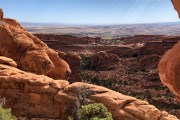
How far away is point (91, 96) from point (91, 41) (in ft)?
383

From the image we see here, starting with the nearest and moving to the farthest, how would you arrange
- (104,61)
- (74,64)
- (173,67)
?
(173,67) → (74,64) → (104,61)

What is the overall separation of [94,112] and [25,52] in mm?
12709

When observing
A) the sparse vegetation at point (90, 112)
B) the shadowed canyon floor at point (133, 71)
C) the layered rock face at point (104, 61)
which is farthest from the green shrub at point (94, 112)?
the layered rock face at point (104, 61)

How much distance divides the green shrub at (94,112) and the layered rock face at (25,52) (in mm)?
10394

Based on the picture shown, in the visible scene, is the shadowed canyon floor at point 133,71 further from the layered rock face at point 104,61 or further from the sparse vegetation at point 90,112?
the sparse vegetation at point 90,112

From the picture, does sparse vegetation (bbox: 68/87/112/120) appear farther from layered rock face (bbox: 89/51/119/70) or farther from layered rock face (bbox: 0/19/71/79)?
layered rock face (bbox: 89/51/119/70)

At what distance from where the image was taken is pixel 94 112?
17.5 metres

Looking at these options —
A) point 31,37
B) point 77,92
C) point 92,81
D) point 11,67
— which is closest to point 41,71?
point 11,67

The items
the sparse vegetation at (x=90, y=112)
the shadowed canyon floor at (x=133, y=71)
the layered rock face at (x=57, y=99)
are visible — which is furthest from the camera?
the shadowed canyon floor at (x=133, y=71)

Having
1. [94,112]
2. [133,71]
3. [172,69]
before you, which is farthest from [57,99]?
[133,71]

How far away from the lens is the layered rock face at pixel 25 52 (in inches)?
1069

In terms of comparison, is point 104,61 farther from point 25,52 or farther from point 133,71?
point 25,52

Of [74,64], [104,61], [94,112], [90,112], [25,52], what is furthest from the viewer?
[104,61]

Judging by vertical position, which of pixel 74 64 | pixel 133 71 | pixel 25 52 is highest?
pixel 25 52
